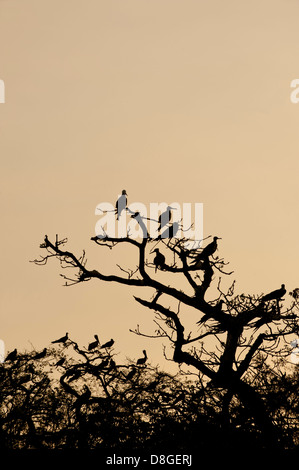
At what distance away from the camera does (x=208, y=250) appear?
13.9m

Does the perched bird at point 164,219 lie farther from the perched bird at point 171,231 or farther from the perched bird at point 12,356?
the perched bird at point 12,356

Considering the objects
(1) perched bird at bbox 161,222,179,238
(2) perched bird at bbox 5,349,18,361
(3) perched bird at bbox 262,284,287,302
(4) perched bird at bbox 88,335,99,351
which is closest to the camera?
(1) perched bird at bbox 161,222,179,238

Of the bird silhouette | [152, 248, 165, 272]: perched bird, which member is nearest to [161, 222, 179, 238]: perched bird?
the bird silhouette

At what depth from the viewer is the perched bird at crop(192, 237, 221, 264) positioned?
43.9 feet

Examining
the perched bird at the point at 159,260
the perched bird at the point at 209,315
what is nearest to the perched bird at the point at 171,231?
the perched bird at the point at 159,260

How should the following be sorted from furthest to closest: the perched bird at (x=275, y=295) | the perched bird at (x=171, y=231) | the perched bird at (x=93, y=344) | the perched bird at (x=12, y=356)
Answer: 1. the perched bird at (x=12, y=356)
2. the perched bird at (x=93, y=344)
3. the perched bird at (x=275, y=295)
4. the perched bird at (x=171, y=231)

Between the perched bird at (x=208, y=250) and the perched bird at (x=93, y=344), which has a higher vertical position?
the perched bird at (x=208, y=250)

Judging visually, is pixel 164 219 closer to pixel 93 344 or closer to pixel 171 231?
pixel 171 231

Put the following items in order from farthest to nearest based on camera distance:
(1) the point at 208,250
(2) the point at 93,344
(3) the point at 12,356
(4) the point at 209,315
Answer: (3) the point at 12,356 → (2) the point at 93,344 → (1) the point at 208,250 → (4) the point at 209,315

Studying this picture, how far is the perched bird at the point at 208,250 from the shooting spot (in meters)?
13.4

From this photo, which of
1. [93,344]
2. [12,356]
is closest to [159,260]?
[93,344]

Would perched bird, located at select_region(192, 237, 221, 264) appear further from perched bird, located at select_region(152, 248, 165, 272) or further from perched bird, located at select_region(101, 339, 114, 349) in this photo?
perched bird, located at select_region(101, 339, 114, 349)
